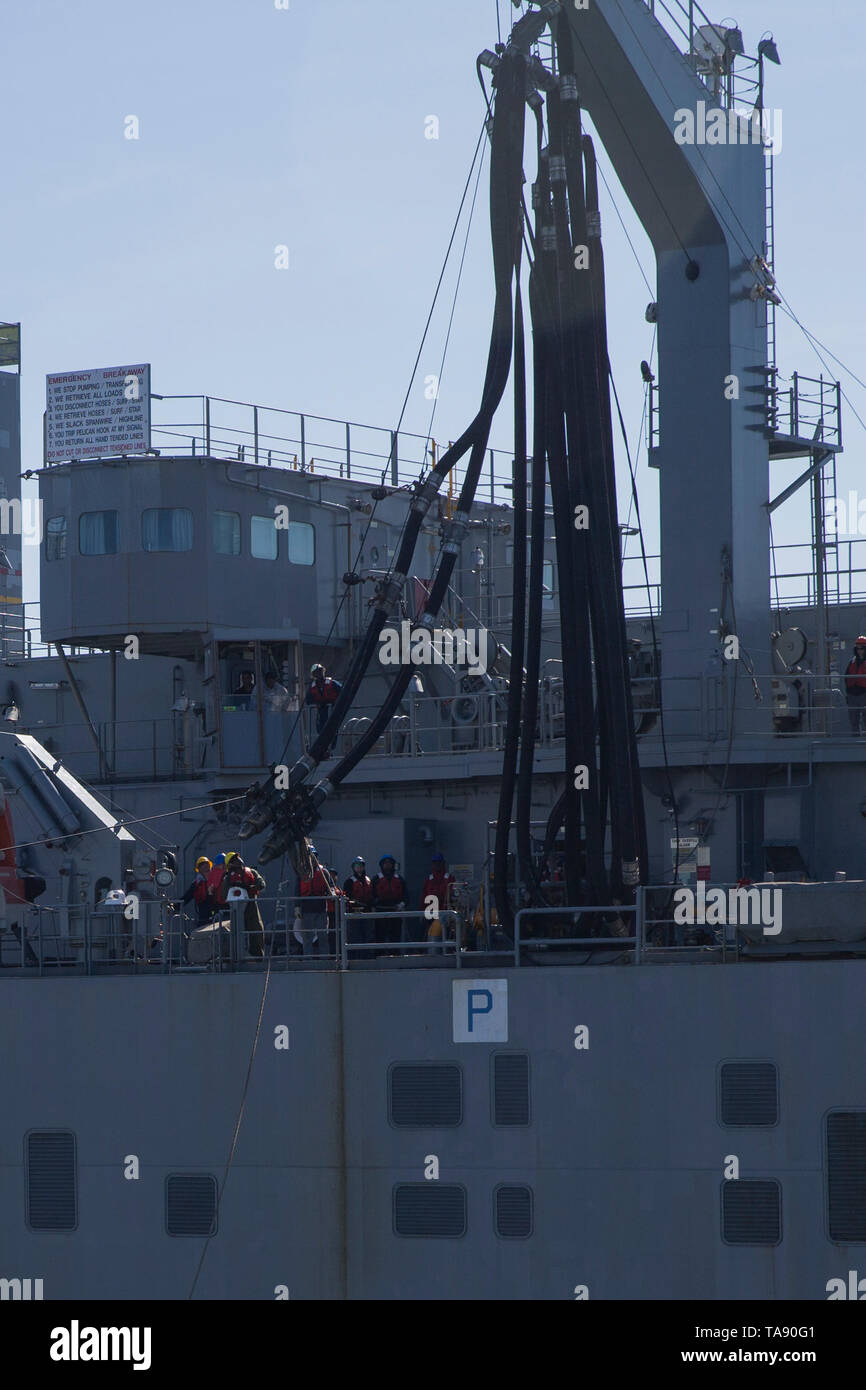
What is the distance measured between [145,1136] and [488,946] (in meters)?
3.61

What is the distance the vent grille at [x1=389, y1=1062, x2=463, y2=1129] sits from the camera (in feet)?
49.2

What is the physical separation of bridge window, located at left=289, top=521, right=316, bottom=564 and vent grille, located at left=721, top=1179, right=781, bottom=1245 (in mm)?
12787

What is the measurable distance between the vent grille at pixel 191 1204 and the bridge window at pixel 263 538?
34.3ft

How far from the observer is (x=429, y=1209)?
14.9 m

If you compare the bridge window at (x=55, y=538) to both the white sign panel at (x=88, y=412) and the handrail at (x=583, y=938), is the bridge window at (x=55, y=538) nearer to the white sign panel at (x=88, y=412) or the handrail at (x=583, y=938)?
the handrail at (x=583, y=938)

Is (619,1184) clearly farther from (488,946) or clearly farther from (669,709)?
(669,709)

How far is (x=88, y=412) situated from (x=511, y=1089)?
4493 cm

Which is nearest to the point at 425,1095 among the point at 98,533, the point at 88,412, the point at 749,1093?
the point at 749,1093

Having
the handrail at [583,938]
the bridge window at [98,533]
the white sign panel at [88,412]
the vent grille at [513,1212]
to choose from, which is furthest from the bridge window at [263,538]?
the white sign panel at [88,412]

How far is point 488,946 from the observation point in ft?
53.9

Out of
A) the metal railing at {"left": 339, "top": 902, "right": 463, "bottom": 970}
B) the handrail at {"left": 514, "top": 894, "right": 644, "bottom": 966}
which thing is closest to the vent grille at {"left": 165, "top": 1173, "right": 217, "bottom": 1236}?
the metal railing at {"left": 339, "top": 902, "right": 463, "bottom": 970}
